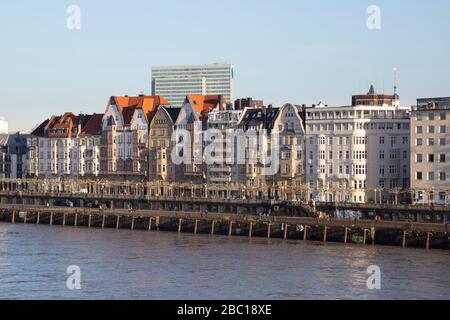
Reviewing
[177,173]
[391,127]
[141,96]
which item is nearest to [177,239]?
[391,127]

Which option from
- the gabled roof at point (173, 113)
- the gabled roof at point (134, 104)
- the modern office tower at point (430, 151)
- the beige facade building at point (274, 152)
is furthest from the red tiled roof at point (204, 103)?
the modern office tower at point (430, 151)

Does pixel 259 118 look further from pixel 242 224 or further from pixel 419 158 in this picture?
pixel 242 224

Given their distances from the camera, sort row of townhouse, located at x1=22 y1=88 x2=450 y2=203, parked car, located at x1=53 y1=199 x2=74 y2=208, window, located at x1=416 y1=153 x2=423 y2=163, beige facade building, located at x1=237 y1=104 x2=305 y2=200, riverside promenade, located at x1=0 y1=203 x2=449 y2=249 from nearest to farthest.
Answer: riverside promenade, located at x1=0 y1=203 x2=449 y2=249
window, located at x1=416 y1=153 x2=423 y2=163
row of townhouse, located at x1=22 y1=88 x2=450 y2=203
beige facade building, located at x1=237 y1=104 x2=305 y2=200
parked car, located at x1=53 y1=199 x2=74 y2=208

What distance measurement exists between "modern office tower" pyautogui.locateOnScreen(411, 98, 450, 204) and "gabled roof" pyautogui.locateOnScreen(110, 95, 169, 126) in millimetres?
57007

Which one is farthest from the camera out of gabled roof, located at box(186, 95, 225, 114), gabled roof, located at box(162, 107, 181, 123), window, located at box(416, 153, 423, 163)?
gabled roof, located at box(162, 107, 181, 123)

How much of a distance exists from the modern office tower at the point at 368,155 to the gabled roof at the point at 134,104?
42993 millimetres

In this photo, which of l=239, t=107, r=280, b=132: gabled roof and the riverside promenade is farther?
l=239, t=107, r=280, b=132: gabled roof

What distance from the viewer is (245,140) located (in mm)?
174125

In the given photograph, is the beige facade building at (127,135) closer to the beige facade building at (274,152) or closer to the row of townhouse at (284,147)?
the row of townhouse at (284,147)

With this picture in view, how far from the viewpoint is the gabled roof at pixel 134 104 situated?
193750 millimetres

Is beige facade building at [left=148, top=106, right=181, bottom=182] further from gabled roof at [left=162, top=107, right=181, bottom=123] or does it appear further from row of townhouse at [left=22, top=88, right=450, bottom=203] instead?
row of townhouse at [left=22, top=88, right=450, bottom=203]

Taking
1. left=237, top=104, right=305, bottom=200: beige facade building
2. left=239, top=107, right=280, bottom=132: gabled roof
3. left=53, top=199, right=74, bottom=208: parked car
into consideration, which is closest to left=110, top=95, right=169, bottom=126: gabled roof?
left=53, top=199, right=74, bottom=208: parked car

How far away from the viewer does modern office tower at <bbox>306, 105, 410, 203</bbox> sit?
514ft
